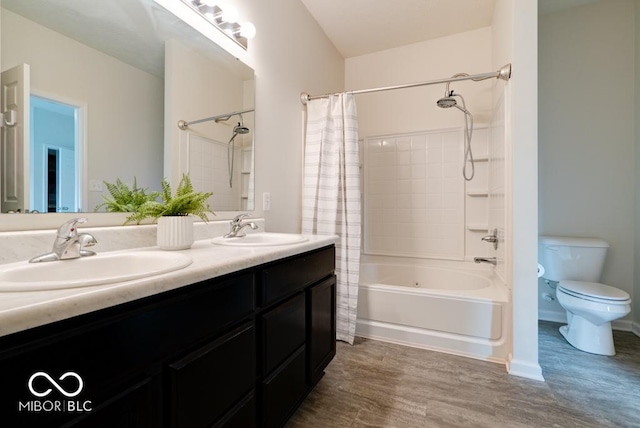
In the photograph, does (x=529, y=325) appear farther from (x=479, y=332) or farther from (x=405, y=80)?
(x=405, y=80)

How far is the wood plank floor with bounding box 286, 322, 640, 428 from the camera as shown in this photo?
134 centimetres

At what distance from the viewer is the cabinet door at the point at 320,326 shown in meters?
1.35

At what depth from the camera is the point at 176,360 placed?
0.69m

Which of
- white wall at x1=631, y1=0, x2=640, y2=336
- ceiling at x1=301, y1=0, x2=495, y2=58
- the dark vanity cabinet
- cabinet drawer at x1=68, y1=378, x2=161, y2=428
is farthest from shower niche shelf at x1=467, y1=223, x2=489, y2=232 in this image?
cabinet drawer at x1=68, y1=378, x2=161, y2=428

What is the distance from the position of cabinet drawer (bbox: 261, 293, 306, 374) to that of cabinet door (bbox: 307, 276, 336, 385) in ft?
0.26

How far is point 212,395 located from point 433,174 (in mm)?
2633

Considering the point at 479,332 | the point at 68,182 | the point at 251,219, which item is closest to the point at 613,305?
the point at 479,332

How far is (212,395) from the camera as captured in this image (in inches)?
30.8

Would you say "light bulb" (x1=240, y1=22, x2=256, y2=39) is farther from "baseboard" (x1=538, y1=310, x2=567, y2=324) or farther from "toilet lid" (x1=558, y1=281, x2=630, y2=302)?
"baseboard" (x1=538, y1=310, x2=567, y2=324)

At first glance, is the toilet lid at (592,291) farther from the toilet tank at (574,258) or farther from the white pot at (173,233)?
the white pot at (173,233)

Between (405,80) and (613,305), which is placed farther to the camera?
(405,80)

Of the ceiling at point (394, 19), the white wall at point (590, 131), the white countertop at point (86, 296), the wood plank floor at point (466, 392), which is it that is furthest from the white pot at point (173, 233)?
the white wall at point (590, 131)

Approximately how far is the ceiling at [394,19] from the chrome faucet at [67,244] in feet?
7.75

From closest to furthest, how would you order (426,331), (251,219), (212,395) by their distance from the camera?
(212,395), (251,219), (426,331)
